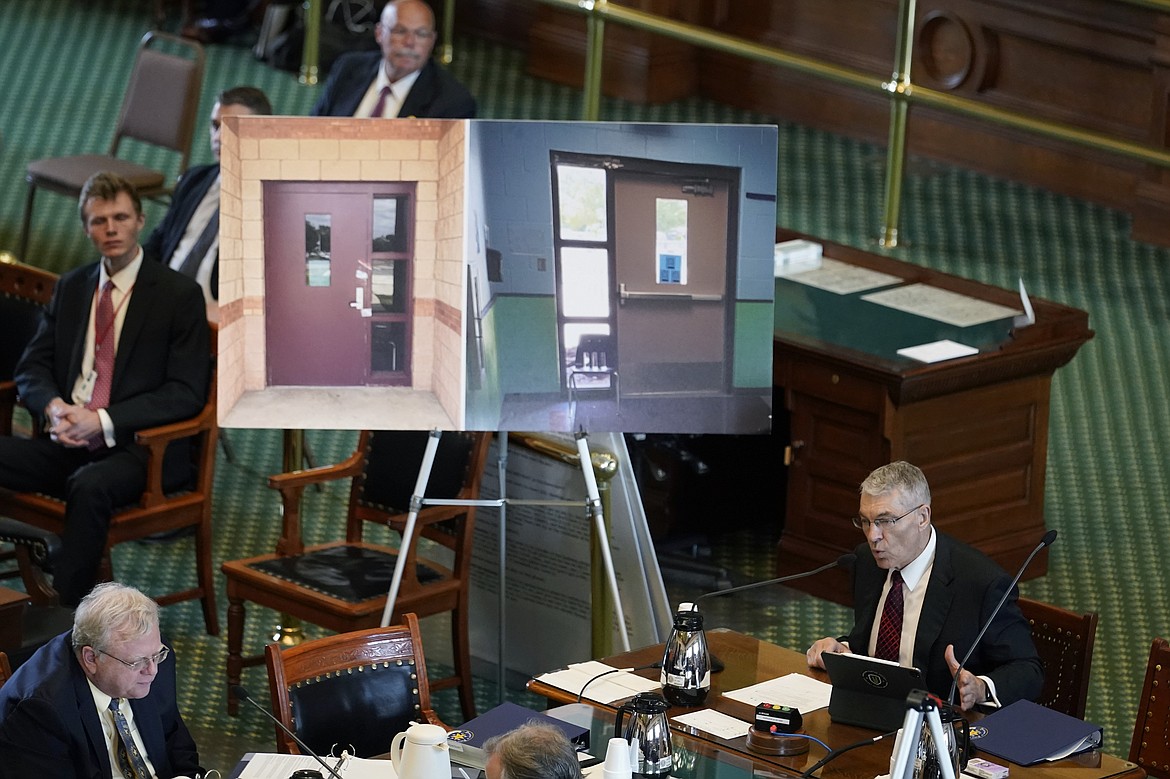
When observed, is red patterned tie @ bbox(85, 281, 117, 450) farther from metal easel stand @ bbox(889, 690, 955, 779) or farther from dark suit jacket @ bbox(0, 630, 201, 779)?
metal easel stand @ bbox(889, 690, 955, 779)

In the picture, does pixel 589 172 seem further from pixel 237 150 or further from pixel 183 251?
pixel 183 251

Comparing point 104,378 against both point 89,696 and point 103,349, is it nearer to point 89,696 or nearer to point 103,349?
point 103,349

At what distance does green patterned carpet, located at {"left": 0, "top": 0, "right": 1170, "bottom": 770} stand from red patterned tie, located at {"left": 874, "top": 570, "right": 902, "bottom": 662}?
118 cm

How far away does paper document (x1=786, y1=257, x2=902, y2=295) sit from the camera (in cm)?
674

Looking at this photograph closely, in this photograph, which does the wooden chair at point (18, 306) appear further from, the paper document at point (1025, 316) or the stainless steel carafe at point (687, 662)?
the paper document at point (1025, 316)

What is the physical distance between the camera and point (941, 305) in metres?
6.55

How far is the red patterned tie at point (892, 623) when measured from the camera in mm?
4449

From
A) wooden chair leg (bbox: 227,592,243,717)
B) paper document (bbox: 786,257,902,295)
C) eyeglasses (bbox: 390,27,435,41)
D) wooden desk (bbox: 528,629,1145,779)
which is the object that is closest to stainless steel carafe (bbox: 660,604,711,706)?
wooden desk (bbox: 528,629,1145,779)

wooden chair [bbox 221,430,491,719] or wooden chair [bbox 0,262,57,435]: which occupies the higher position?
wooden chair [bbox 0,262,57,435]

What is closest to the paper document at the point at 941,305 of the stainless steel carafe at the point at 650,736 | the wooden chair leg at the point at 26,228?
the stainless steel carafe at the point at 650,736

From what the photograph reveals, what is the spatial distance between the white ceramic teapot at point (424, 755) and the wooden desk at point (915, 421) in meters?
2.67

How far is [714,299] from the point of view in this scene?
482 centimetres

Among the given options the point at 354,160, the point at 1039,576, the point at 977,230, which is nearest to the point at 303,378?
the point at 354,160

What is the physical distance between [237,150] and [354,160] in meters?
0.28
